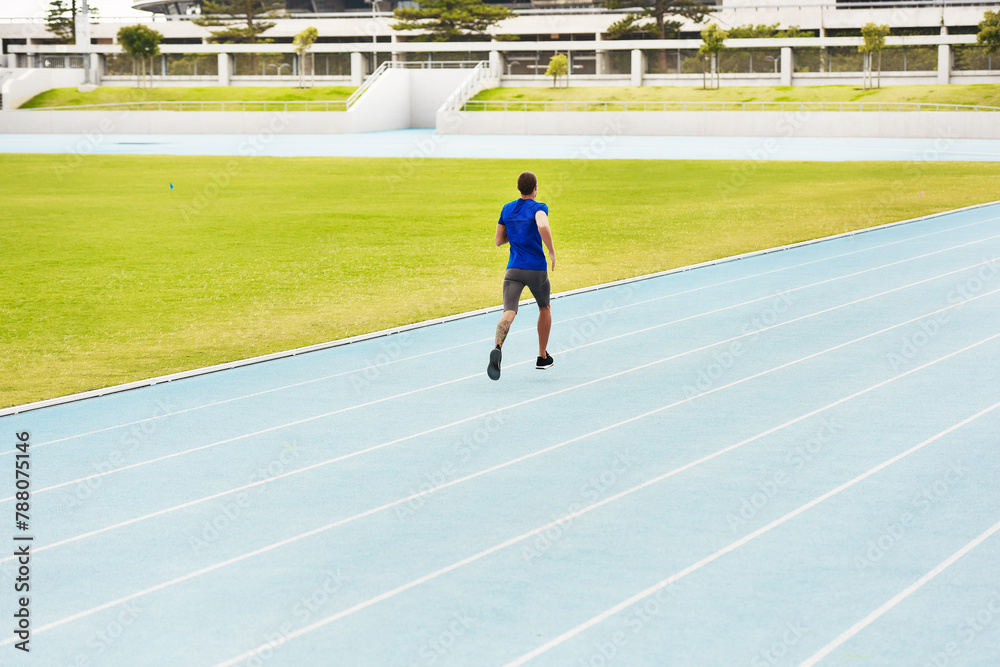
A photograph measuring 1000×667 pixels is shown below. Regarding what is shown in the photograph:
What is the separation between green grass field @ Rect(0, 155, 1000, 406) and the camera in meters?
11.2

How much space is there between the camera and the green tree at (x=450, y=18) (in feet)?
256

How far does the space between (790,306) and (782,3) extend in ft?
264

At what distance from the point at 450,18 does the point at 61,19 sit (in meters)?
37.1

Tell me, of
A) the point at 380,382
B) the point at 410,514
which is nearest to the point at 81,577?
the point at 410,514

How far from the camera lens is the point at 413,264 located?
1552cm

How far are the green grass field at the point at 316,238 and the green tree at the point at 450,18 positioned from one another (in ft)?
153

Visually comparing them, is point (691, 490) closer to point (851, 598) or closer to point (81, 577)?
point (851, 598)

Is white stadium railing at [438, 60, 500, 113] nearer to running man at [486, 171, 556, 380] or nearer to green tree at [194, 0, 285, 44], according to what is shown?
green tree at [194, 0, 285, 44]

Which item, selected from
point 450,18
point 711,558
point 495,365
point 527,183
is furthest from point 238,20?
point 711,558

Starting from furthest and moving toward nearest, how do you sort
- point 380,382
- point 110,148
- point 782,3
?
point 782,3 < point 110,148 < point 380,382

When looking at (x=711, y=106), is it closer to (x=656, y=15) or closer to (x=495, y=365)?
(x=656, y=15)

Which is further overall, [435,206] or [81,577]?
[435,206]

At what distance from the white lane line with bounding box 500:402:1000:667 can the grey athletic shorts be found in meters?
3.24

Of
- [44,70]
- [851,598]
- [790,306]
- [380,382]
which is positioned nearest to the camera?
[851,598]
